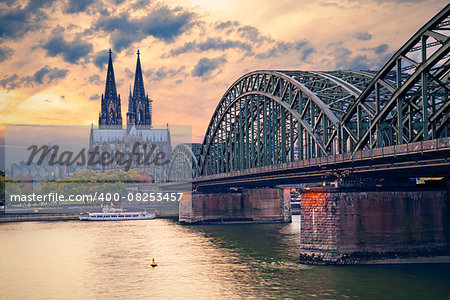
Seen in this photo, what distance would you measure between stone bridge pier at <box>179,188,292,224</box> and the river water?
3196 cm

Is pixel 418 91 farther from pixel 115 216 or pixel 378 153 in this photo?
pixel 115 216

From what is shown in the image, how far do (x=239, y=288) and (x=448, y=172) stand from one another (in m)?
20.8

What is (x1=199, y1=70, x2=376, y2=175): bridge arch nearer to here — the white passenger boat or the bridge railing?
the bridge railing

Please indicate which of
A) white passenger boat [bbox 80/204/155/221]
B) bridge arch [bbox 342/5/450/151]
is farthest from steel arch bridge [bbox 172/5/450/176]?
white passenger boat [bbox 80/204/155/221]

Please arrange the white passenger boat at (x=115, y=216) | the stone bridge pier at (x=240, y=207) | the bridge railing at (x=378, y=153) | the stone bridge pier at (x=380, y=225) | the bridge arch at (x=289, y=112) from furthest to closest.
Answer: the white passenger boat at (x=115, y=216) < the stone bridge pier at (x=240, y=207) < the bridge arch at (x=289, y=112) < the stone bridge pier at (x=380, y=225) < the bridge railing at (x=378, y=153)

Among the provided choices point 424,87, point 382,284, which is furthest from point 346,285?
point 424,87

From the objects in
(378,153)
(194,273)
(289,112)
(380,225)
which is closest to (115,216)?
(289,112)

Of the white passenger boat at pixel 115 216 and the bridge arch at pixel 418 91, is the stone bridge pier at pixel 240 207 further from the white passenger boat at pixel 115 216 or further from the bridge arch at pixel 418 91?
the bridge arch at pixel 418 91

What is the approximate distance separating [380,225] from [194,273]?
57.2ft

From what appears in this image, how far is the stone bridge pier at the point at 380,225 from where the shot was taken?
2040 inches

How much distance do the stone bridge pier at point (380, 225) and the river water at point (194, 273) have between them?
1262 millimetres

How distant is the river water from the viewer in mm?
45312

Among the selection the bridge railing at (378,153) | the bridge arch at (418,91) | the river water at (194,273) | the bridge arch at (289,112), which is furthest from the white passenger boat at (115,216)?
the bridge arch at (418,91)

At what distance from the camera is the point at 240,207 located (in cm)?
11838
